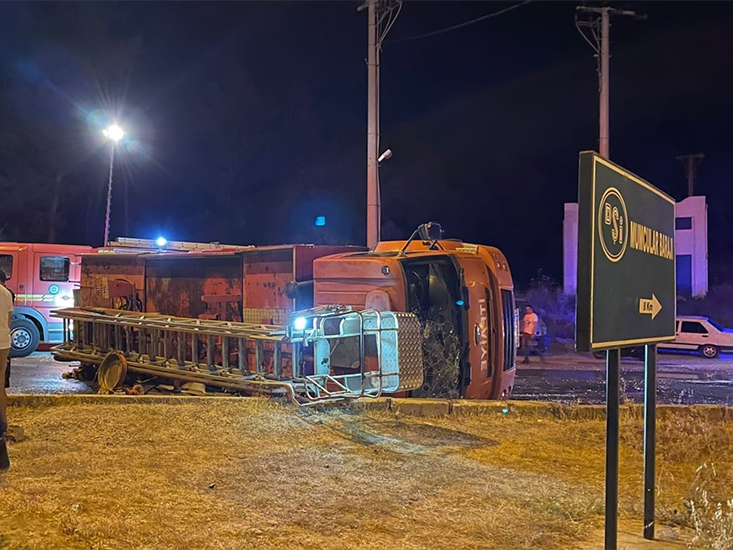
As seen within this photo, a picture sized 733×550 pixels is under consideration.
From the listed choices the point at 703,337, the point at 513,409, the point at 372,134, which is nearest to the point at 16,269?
the point at 372,134

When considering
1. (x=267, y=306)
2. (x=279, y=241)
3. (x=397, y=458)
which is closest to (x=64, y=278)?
(x=267, y=306)

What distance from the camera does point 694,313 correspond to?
27.7 m

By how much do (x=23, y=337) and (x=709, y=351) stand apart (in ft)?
61.1

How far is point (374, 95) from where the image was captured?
16.0 metres

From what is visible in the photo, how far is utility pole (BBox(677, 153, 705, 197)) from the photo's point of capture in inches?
1708

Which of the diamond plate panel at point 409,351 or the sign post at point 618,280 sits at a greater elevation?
the sign post at point 618,280

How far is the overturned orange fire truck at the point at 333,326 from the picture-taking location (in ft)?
26.4

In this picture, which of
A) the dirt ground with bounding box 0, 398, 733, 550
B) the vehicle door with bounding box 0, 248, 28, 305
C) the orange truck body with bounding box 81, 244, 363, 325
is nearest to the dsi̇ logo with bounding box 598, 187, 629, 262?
the dirt ground with bounding box 0, 398, 733, 550

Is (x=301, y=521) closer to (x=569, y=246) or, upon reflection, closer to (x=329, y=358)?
(x=329, y=358)

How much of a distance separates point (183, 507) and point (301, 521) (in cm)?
94

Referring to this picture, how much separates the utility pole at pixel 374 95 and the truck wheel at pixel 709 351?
1049 cm

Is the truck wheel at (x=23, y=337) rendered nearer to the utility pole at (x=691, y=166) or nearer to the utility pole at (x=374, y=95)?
the utility pole at (x=374, y=95)

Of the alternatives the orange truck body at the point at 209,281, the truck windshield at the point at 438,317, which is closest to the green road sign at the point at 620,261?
the truck windshield at the point at 438,317

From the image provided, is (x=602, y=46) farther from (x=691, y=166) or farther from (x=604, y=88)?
(x=691, y=166)
